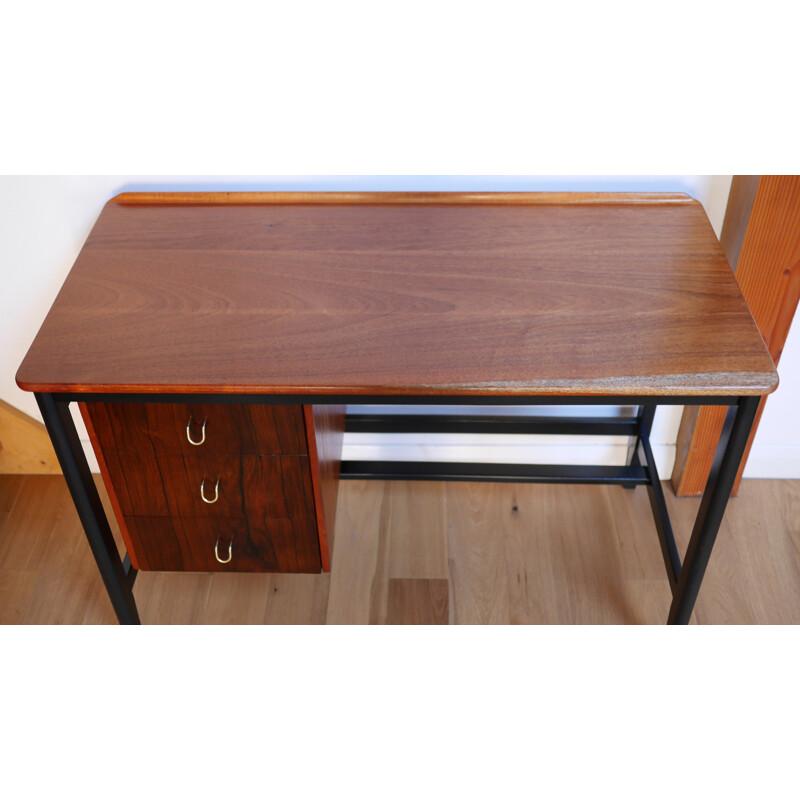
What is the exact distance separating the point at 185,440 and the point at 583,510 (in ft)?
3.25

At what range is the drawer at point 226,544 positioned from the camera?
5.24ft

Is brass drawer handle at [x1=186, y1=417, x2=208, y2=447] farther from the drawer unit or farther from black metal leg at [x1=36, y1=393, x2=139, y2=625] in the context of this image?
black metal leg at [x1=36, y1=393, x2=139, y2=625]

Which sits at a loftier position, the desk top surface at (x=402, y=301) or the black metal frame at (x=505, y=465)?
the desk top surface at (x=402, y=301)

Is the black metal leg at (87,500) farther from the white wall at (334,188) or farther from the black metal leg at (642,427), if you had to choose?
the black metal leg at (642,427)

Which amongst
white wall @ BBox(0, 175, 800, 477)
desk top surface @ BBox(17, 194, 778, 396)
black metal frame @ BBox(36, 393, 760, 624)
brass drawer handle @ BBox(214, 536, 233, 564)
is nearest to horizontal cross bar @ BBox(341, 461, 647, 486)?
black metal frame @ BBox(36, 393, 760, 624)

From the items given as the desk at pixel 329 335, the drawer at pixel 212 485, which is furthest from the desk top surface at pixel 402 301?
the drawer at pixel 212 485

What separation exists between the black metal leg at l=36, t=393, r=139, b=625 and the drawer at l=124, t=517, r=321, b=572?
66 mm

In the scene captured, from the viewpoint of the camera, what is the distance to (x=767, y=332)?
1716mm

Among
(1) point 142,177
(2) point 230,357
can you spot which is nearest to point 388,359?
(2) point 230,357

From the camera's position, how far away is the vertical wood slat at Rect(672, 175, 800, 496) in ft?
4.97

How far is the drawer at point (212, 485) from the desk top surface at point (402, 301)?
25cm

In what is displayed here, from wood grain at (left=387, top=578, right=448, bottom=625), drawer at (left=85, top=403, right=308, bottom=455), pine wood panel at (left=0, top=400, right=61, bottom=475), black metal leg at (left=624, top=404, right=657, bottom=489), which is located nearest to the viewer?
drawer at (left=85, top=403, right=308, bottom=455)

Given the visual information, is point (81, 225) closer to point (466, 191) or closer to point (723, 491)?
point (466, 191)

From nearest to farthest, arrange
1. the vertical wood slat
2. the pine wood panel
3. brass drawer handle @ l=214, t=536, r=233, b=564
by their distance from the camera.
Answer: the vertical wood slat, brass drawer handle @ l=214, t=536, r=233, b=564, the pine wood panel
